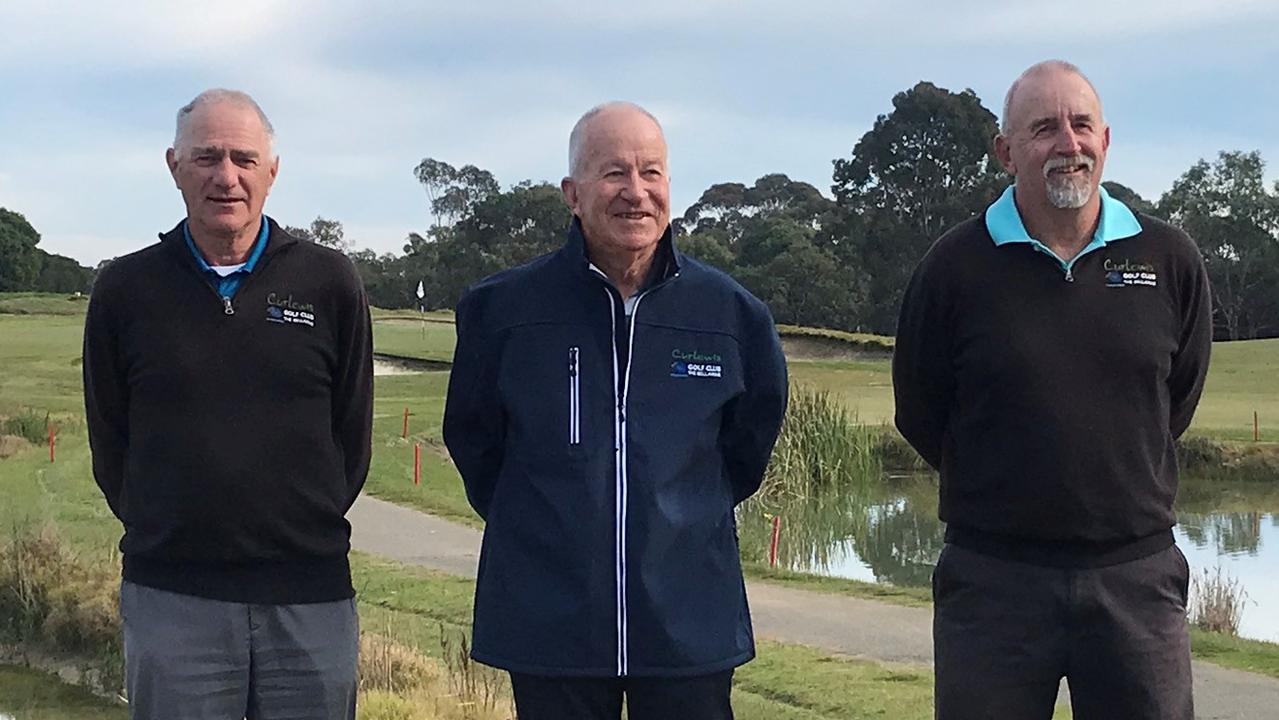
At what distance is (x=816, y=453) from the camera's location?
20469mm

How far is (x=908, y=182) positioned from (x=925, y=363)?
60877 mm

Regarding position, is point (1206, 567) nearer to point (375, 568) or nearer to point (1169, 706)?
point (375, 568)

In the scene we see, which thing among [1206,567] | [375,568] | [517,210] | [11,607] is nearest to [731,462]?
[11,607]

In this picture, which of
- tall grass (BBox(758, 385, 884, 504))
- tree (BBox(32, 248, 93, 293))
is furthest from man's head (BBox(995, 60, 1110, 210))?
tree (BBox(32, 248, 93, 293))

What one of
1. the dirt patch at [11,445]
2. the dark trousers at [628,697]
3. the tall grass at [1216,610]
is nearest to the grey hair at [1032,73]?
the dark trousers at [628,697]

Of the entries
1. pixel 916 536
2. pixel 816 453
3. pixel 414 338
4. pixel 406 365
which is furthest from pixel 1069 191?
pixel 414 338

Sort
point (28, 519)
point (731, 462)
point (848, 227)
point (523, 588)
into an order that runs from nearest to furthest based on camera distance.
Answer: point (523, 588) → point (731, 462) → point (28, 519) → point (848, 227)

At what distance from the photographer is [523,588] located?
346 centimetres

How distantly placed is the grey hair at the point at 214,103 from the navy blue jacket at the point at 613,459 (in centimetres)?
70

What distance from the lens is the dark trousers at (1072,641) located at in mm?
3742

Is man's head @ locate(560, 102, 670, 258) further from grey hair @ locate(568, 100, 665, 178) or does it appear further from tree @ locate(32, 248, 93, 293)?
tree @ locate(32, 248, 93, 293)

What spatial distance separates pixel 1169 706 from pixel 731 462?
1.25m

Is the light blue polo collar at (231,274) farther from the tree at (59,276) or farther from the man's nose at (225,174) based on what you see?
the tree at (59,276)

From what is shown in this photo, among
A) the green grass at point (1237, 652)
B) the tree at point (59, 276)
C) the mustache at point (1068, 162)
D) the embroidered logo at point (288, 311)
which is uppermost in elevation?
the tree at point (59, 276)
